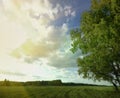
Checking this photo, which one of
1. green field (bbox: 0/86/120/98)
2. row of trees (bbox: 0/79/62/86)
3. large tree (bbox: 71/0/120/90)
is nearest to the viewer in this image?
large tree (bbox: 71/0/120/90)

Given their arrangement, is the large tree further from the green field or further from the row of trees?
the row of trees

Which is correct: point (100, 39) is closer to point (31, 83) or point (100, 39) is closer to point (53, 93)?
point (53, 93)

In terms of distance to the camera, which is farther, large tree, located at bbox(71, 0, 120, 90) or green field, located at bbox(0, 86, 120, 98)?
green field, located at bbox(0, 86, 120, 98)

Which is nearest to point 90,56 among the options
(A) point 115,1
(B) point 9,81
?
(A) point 115,1

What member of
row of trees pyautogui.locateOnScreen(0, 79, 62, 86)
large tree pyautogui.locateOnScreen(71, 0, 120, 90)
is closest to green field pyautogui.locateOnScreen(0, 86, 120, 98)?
large tree pyautogui.locateOnScreen(71, 0, 120, 90)

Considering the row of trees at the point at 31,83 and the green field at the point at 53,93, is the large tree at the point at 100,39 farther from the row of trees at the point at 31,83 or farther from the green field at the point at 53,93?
the row of trees at the point at 31,83

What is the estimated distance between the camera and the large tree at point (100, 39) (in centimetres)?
3700

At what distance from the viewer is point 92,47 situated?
3984 cm

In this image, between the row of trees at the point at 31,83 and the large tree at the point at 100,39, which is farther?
the row of trees at the point at 31,83

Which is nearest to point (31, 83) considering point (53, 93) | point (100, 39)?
point (53, 93)

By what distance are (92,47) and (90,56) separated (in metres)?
1.67

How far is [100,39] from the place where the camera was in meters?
37.1

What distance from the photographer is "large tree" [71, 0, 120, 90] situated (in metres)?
37.0

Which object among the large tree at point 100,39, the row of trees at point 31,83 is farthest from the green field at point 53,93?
the row of trees at point 31,83
